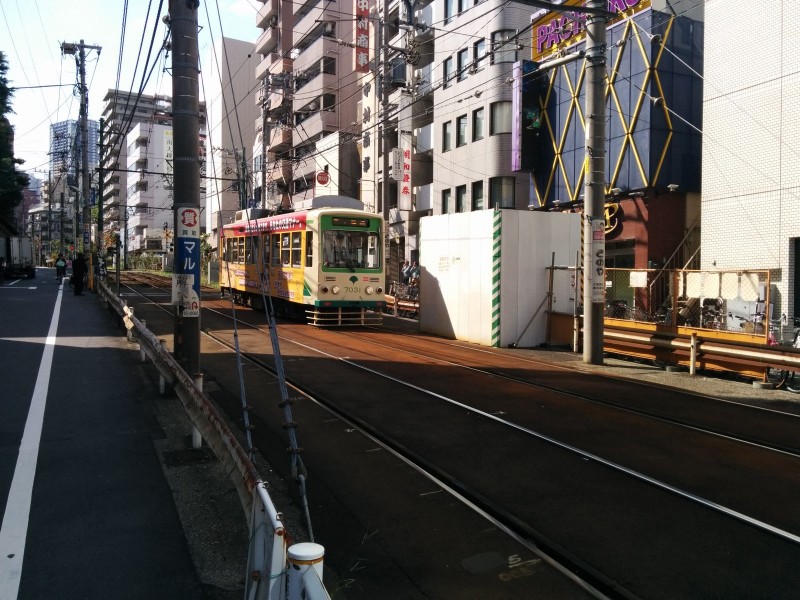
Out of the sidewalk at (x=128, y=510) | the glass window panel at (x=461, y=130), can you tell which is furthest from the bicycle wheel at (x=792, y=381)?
the glass window panel at (x=461, y=130)

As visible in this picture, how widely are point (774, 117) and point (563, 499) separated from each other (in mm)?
14720

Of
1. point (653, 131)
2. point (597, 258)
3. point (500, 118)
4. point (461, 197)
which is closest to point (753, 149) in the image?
point (653, 131)

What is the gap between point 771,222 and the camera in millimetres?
16422

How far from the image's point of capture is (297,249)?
19.2m

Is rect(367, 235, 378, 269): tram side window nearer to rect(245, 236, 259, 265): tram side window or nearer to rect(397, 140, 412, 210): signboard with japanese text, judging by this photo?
rect(245, 236, 259, 265): tram side window

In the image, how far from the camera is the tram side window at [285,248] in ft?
65.0

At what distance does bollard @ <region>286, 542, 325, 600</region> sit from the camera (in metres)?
2.37

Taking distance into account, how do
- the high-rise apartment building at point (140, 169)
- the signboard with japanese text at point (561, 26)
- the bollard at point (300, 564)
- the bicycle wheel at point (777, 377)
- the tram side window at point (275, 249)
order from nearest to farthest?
the bollard at point (300, 564) < the bicycle wheel at point (777, 377) < the tram side window at point (275, 249) < the signboard with japanese text at point (561, 26) < the high-rise apartment building at point (140, 169)

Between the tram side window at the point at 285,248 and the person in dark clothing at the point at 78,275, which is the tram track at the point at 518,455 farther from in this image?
the person in dark clothing at the point at 78,275

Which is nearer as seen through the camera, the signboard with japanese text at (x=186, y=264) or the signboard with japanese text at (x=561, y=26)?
the signboard with japanese text at (x=186, y=264)

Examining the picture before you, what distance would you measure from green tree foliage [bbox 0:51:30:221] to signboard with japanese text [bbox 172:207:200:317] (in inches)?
1346

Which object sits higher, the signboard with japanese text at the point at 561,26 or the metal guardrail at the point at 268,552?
the signboard with japanese text at the point at 561,26

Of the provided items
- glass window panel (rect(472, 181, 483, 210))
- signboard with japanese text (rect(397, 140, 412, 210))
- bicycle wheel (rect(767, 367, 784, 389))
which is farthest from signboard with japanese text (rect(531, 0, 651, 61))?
bicycle wheel (rect(767, 367, 784, 389))

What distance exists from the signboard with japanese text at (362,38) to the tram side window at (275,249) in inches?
772
